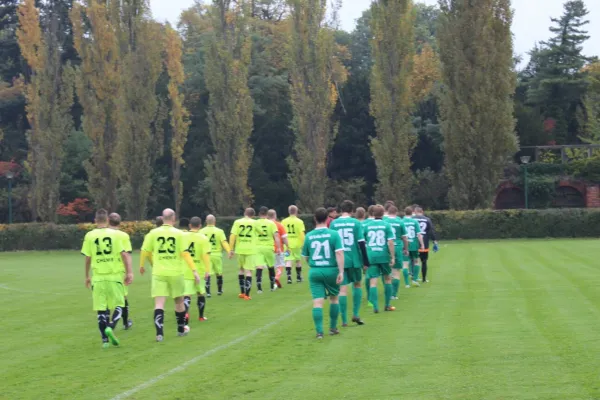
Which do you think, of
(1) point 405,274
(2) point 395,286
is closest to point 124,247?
(2) point 395,286

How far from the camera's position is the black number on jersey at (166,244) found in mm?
14086

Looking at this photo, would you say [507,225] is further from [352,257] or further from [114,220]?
[114,220]

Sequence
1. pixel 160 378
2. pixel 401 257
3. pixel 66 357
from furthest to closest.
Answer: pixel 401 257 < pixel 66 357 < pixel 160 378

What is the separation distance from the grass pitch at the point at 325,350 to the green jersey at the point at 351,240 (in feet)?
3.55

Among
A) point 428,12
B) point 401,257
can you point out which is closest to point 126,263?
point 401,257

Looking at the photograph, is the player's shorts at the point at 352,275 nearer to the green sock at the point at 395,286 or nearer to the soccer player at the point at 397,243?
the soccer player at the point at 397,243

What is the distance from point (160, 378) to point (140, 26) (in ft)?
151

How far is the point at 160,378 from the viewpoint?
35.5 ft

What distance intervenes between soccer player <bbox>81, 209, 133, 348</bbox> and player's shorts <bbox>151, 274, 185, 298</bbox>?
→ 41 cm

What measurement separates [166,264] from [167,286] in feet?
1.11

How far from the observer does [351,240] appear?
1503cm

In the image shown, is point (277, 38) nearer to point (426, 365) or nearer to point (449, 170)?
point (449, 170)

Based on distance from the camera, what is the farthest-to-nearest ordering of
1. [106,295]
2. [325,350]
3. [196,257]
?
[196,257] → [106,295] → [325,350]

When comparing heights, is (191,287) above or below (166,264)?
below
